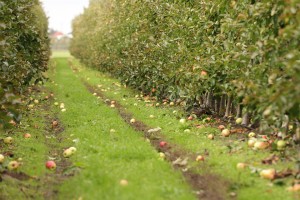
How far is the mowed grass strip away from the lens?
226 inches

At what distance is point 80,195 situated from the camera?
19.0ft

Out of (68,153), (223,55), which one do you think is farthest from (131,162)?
(223,55)

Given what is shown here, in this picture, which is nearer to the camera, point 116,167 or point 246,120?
point 116,167

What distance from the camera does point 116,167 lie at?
6.92 meters

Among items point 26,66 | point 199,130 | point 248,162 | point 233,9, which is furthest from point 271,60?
point 26,66

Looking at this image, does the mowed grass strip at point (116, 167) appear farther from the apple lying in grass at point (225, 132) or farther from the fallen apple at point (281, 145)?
the fallen apple at point (281, 145)

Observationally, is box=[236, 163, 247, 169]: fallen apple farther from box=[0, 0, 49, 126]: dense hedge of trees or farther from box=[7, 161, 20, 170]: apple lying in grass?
box=[7, 161, 20, 170]: apple lying in grass

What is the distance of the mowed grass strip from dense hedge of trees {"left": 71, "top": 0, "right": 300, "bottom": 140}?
69.1 inches

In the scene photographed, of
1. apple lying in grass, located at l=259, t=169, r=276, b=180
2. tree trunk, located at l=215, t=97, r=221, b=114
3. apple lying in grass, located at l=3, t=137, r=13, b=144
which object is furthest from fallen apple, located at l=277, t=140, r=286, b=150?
apple lying in grass, located at l=3, t=137, r=13, b=144

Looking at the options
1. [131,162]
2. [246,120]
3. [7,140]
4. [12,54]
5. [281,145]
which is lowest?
[7,140]

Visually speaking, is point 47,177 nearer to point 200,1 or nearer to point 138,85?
point 200,1

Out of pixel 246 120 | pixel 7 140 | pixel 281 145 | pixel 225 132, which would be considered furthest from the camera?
pixel 246 120

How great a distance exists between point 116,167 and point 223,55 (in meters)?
4.11

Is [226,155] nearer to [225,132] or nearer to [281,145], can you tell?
[281,145]
